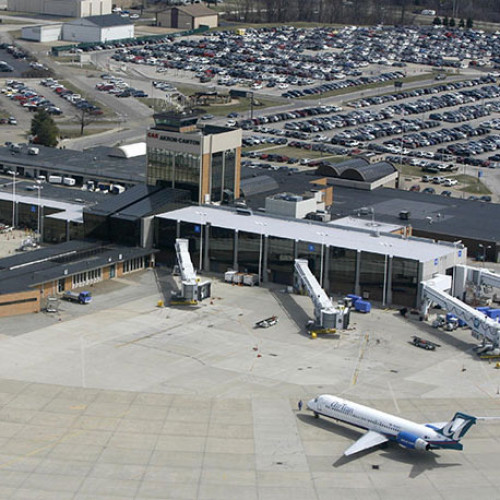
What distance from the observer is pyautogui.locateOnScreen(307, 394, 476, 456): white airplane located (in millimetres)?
83250

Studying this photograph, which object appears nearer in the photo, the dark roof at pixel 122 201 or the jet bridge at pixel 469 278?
the jet bridge at pixel 469 278

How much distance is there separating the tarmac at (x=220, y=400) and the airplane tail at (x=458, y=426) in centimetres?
246

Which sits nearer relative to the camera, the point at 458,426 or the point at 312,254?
the point at 458,426

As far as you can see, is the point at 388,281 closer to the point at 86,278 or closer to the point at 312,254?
the point at 312,254

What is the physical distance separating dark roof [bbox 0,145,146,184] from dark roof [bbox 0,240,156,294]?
84.1ft

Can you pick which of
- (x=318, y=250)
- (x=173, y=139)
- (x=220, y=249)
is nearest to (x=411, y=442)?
(x=318, y=250)

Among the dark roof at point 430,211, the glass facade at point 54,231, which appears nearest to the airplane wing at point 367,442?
the dark roof at point 430,211

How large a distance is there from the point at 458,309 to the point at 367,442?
3026 centimetres

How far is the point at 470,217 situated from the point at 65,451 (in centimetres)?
8126

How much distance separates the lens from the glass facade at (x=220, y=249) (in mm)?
131125

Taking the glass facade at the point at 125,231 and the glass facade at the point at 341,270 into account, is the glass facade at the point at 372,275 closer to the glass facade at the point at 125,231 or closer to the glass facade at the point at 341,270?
the glass facade at the point at 341,270

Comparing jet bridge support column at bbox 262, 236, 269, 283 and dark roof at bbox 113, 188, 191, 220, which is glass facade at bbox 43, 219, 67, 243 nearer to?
dark roof at bbox 113, 188, 191, 220

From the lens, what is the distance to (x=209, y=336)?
11006 centimetres

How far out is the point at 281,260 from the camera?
128m
